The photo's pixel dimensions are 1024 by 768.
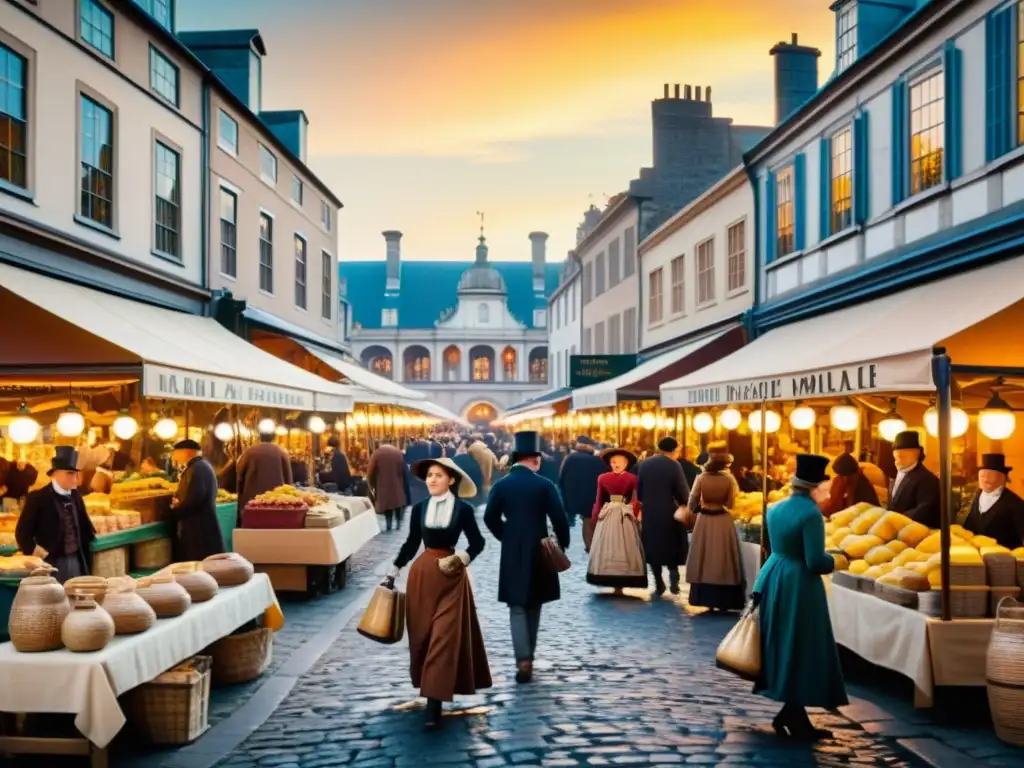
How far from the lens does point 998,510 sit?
9.12 meters

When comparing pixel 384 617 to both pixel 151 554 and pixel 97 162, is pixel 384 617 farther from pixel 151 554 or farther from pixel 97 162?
pixel 97 162

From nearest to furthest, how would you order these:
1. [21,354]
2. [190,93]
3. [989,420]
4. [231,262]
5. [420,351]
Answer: [989,420]
[21,354]
[190,93]
[231,262]
[420,351]

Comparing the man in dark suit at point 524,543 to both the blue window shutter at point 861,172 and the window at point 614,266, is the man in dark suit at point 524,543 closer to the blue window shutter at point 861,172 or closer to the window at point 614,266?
the blue window shutter at point 861,172

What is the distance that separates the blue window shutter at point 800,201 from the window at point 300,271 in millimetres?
12612

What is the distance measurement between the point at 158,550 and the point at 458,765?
6.19 m

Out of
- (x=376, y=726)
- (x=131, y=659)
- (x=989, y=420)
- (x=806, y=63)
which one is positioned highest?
(x=806, y=63)

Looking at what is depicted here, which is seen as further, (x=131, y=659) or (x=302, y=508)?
(x=302, y=508)

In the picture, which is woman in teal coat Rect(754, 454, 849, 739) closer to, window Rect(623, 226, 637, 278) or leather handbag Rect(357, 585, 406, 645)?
leather handbag Rect(357, 585, 406, 645)

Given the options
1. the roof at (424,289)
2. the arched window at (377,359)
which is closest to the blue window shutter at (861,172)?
the arched window at (377,359)

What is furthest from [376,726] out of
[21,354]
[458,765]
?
[21,354]

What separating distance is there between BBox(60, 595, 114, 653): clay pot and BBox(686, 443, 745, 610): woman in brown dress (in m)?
7.12

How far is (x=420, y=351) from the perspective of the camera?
70375mm

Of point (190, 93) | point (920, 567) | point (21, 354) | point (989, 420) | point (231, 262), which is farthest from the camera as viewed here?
point (231, 262)

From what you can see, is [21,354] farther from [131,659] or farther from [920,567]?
[920,567]
